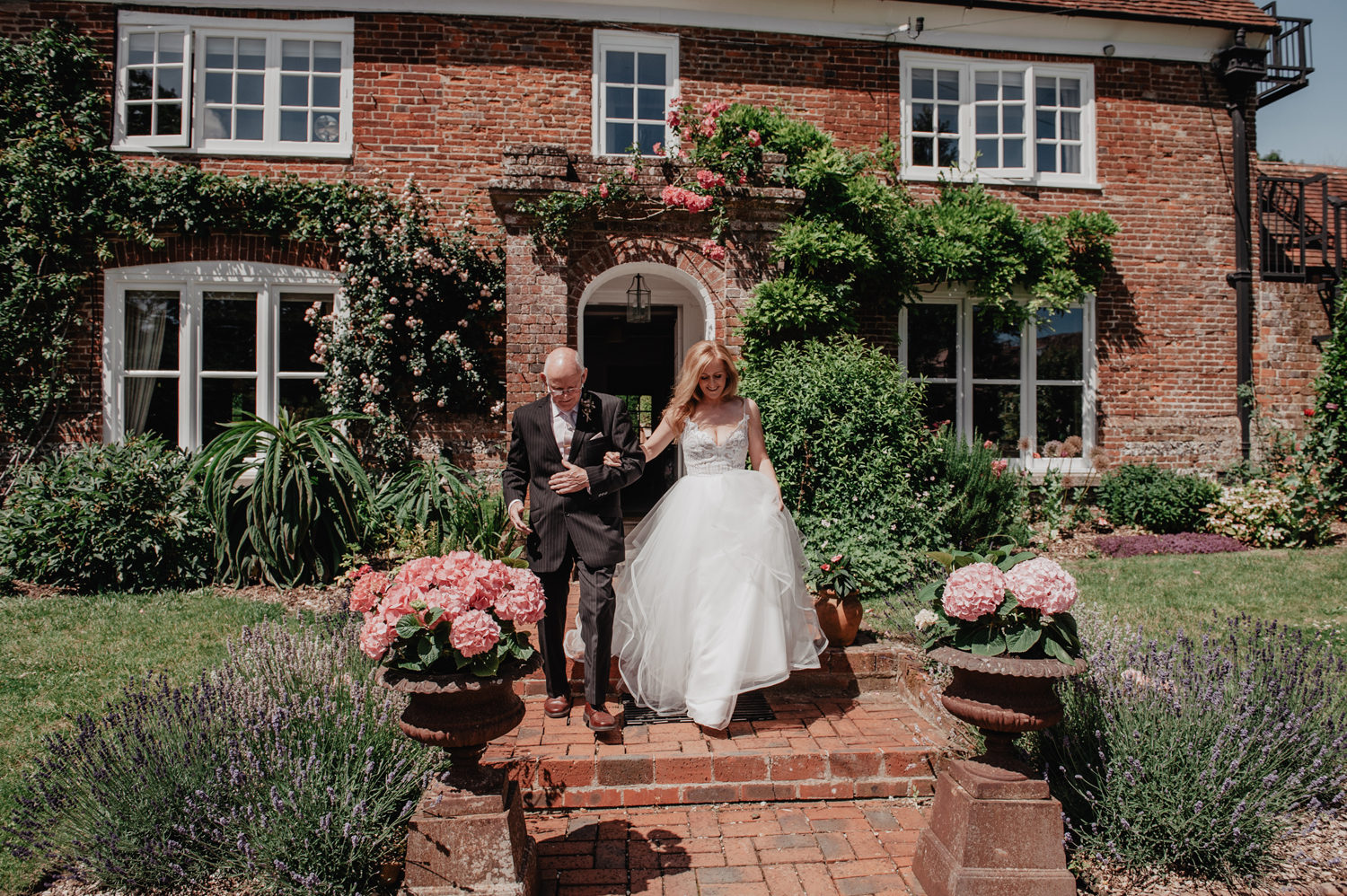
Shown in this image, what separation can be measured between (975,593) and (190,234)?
8628mm

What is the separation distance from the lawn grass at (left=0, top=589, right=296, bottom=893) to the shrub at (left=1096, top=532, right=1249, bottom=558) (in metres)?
8.30

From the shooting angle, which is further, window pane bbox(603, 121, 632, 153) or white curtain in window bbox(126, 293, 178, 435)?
window pane bbox(603, 121, 632, 153)

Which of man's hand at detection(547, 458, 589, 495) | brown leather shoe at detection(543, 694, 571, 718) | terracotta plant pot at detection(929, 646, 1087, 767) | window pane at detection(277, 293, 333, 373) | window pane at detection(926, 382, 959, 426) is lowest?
brown leather shoe at detection(543, 694, 571, 718)

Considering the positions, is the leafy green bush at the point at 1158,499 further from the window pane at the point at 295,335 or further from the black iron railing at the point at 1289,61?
the window pane at the point at 295,335

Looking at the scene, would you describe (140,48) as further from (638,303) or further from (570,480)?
(570,480)

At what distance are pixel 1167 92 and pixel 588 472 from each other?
9818mm

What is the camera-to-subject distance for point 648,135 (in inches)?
337

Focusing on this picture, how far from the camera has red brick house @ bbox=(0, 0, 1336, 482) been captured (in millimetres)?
8039

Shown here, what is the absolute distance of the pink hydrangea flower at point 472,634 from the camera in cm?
246

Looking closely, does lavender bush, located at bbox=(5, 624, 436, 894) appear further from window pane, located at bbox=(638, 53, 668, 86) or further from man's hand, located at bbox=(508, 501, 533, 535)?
window pane, located at bbox=(638, 53, 668, 86)

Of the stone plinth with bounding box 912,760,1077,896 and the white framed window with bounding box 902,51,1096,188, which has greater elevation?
the white framed window with bounding box 902,51,1096,188

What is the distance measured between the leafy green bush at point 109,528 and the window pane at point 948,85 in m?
9.33

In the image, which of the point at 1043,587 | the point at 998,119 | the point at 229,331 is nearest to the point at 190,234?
the point at 229,331

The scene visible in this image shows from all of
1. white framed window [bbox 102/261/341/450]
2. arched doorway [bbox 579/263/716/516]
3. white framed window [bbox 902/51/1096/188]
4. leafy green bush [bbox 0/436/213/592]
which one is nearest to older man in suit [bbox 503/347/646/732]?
arched doorway [bbox 579/263/716/516]
